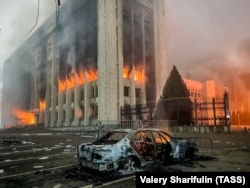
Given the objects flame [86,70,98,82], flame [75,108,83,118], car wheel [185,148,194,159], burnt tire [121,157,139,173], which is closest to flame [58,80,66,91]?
flame [75,108,83,118]

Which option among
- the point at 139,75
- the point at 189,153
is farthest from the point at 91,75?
the point at 189,153

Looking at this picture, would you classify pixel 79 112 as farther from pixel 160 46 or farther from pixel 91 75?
pixel 160 46

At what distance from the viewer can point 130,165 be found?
659cm

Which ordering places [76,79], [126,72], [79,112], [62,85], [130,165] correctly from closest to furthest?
[130,165] → [126,72] → [79,112] → [76,79] → [62,85]

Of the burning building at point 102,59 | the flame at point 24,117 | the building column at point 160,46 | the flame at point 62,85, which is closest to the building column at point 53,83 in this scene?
the burning building at point 102,59

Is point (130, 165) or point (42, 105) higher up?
point (42, 105)

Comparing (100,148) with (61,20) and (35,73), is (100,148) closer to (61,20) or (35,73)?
(61,20)

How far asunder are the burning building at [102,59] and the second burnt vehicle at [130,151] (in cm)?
2826

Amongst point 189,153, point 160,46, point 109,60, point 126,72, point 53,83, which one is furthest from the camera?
point 53,83

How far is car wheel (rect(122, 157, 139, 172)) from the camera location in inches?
256

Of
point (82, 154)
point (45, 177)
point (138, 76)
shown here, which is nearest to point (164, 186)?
point (82, 154)

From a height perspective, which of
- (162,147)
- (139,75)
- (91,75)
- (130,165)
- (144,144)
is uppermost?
(139,75)

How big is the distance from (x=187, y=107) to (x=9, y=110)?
65850 millimetres

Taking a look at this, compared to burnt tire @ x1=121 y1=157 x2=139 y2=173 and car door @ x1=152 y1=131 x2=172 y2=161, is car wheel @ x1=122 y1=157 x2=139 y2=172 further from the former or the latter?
car door @ x1=152 y1=131 x2=172 y2=161
